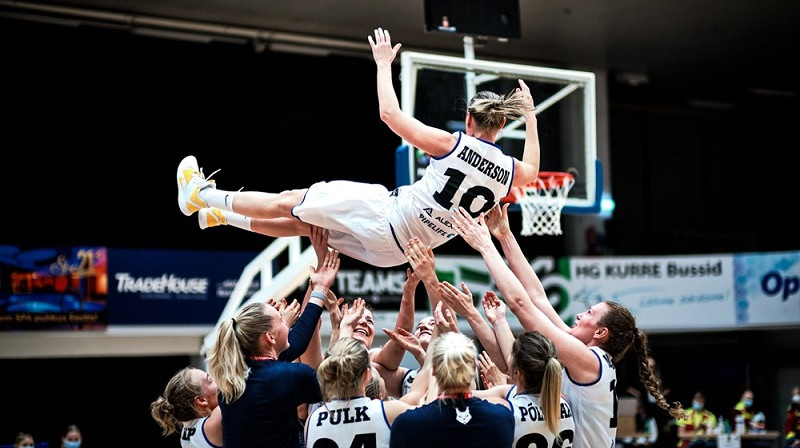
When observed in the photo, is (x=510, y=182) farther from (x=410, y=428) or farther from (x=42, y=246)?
(x=42, y=246)

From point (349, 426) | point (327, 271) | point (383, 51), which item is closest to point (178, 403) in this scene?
point (327, 271)

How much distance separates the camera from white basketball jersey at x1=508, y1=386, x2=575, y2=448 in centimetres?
426

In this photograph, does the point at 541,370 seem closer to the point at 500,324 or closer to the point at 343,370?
the point at 500,324

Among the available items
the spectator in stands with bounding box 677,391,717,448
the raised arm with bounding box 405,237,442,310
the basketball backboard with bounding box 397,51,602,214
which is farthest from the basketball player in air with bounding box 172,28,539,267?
the spectator in stands with bounding box 677,391,717,448

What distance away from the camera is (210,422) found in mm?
4730

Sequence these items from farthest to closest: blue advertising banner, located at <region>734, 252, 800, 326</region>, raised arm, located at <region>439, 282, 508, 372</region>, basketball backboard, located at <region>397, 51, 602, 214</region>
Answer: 1. blue advertising banner, located at <region>734, 252, 800, 326</region>
2. basketball backboard, located at <region>397, 51, 602, 214</region>
3. raised arm, located at <region>439, 282, 508, 372</region>

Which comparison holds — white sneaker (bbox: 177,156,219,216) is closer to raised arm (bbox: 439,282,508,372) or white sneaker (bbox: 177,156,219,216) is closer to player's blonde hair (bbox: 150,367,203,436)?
player's blonde hair (bbox: 150,367,203,436)

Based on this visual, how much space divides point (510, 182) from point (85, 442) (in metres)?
14.4

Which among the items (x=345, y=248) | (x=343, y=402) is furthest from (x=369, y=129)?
(x=343, y=402)

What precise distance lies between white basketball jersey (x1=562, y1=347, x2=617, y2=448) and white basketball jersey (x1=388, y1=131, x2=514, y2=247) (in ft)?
3.28

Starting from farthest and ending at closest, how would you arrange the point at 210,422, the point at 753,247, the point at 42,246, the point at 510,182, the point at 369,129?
the point at 753,247, the point at 369,129, the point at 42,246, the point at 510,182, the point at 210,422

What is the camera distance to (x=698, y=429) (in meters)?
17.0

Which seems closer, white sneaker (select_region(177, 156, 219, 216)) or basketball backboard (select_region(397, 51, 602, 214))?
white sneaker (select_region(177, 156, 219, 216))

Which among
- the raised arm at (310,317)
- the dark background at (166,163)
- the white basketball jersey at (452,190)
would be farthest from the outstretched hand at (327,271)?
the dark background at (166,163)
